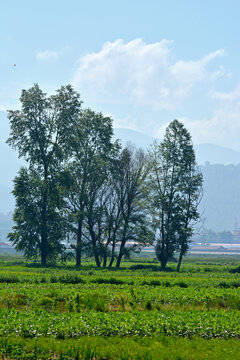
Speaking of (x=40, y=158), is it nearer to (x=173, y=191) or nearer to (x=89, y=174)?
(x=89, y=174)

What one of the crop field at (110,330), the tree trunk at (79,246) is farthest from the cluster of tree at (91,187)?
the crop field at (110,330)

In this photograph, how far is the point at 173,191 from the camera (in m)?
64.4

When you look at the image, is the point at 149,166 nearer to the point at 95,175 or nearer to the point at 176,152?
the point at 176,152

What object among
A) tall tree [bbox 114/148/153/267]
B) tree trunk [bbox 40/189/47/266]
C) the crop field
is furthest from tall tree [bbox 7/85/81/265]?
the crop field

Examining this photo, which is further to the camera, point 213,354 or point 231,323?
point 231,323

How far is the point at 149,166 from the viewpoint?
65.9 meters

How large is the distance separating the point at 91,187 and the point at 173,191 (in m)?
11.9

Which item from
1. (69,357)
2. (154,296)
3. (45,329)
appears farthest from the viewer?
(154,296)

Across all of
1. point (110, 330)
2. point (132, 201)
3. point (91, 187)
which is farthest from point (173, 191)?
point (110, 330)

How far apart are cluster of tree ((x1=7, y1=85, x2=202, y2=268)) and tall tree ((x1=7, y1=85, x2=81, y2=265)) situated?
131 millimetres

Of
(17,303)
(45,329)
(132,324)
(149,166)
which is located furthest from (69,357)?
(149,166)

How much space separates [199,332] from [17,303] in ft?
31.6

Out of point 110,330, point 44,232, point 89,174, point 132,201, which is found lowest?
point 110,330

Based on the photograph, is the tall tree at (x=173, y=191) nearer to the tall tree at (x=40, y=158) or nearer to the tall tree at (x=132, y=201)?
the tall tree at (x=132, y=201)
